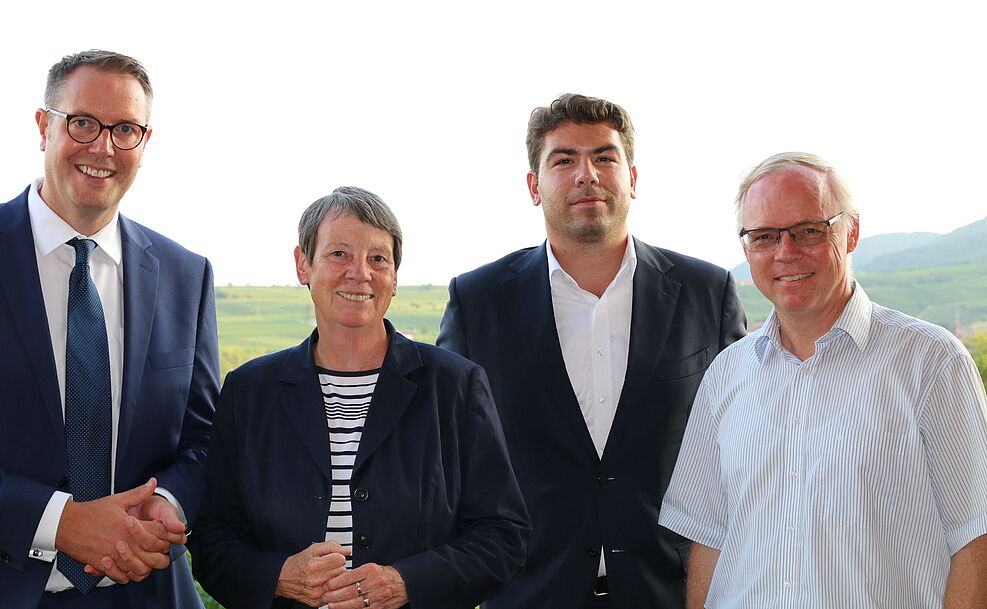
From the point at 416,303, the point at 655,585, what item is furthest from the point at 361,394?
the point at 416,303

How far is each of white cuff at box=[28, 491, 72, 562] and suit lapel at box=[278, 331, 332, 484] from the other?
665 mm

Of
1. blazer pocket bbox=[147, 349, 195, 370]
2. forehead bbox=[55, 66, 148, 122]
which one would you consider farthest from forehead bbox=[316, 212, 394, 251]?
forehead bbox=[55, 66, 148, 122]

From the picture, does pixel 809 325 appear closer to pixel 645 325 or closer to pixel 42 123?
pixel 645 325

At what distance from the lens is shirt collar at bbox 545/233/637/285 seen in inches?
126

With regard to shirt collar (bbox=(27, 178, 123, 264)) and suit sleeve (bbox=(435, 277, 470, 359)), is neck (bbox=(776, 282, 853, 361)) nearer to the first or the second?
suit sleeve (bbox=(435, 277, 470, 359))

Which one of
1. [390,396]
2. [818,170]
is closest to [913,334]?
[818,170]

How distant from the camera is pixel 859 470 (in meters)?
2.30

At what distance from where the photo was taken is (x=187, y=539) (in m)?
2.57

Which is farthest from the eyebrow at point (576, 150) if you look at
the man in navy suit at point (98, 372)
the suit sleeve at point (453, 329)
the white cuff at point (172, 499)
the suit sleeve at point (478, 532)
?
the white cuff at point (172, 499)

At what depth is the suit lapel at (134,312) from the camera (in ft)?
8.63

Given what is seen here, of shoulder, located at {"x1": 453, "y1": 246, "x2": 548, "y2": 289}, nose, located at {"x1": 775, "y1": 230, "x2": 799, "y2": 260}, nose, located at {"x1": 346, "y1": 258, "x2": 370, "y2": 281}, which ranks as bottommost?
shoulder, located at {"x1": 453, "y1": 246, "x2": 548, "y2": 289}

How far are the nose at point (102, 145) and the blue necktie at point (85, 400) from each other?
30 cm

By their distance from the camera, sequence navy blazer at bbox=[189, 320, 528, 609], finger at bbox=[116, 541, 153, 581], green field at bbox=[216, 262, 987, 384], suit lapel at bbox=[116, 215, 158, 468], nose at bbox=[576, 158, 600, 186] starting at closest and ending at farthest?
1. navy blazer at bbox=[189, 320, 528, 609]
2. finger at bbox=[116, 541, 153, 581]
3. suit lapel at bbox=[116, 215, 158, 468]
4. nose at bbox=[576, 158, 600, 186]
5. green field at bbox=[216, 262, 987, 384]

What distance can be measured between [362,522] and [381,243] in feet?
2.50
